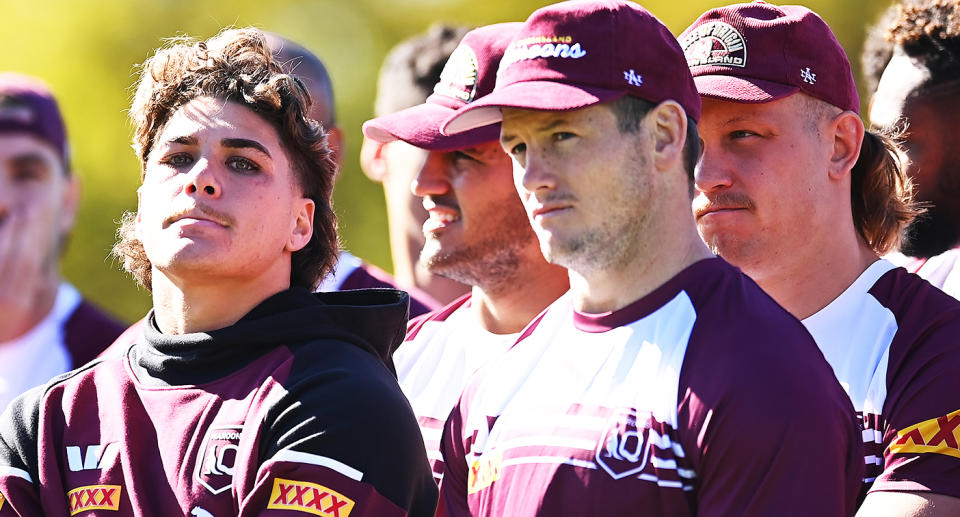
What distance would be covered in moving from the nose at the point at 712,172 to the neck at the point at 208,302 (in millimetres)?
1215

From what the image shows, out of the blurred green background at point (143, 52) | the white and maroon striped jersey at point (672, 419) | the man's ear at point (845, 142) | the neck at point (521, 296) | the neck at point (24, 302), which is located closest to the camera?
the white and maroon striped jersey at point (672, 419)

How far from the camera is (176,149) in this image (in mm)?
3830

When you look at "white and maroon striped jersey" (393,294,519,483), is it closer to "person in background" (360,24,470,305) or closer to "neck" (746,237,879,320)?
"neck" (746,237,879,320)

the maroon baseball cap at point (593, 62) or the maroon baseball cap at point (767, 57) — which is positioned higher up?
the maroon baseball cap at point (767, 57)

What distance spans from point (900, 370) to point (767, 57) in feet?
3.10

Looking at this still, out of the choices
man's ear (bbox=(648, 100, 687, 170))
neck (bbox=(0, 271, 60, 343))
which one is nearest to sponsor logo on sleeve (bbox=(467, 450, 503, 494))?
man's ear (bbox=(648, 100, 687, 170))

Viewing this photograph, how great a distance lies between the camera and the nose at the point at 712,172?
3.98 metres

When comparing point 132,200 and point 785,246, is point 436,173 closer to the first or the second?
point 785,246

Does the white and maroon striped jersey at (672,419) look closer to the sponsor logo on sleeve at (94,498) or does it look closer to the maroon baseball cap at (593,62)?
the maroon baseball cap at (593,62)

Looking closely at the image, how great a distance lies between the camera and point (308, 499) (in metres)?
3.21

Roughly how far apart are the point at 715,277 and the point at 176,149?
1521 millimetres

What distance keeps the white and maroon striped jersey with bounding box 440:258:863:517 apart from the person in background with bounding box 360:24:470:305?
9.67ft

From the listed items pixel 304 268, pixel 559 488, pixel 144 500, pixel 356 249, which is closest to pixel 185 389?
pixel 144 500

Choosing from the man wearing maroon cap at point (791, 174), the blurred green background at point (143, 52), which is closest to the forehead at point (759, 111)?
the man wearing maroon cap at point (791, 174)
